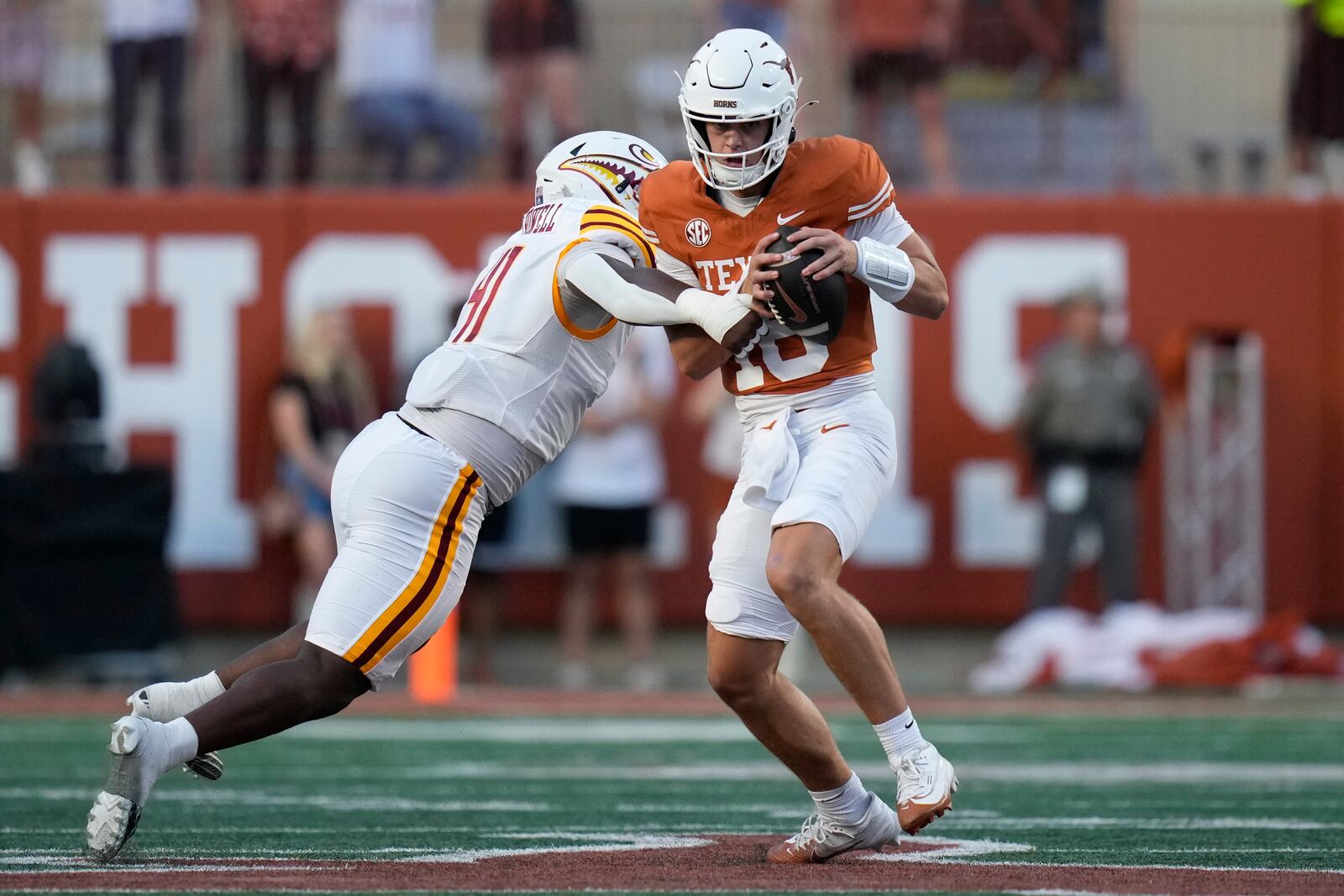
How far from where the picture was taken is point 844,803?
16.0 feet

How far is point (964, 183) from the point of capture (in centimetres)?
1245

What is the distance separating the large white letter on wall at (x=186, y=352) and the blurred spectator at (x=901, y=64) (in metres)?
3.59

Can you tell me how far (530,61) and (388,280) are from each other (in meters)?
1.52

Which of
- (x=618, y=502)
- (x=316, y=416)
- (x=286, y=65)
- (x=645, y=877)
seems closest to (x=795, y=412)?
(x=645, y=877)

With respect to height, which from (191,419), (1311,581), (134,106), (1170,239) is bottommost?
(1311,581)

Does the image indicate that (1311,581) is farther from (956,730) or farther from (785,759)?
(785,759)

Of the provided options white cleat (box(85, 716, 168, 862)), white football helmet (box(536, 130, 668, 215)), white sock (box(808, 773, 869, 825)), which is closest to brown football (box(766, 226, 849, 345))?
white football helmet (box(536, 130, 668, 215))

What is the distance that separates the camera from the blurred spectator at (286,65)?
11664 mm

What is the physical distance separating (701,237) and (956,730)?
4362mm

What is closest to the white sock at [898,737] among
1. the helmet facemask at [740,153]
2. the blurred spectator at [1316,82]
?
the helmet facemask at [740,153]

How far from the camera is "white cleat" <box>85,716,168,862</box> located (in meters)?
4.45

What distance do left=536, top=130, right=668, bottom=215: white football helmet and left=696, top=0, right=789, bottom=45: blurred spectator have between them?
6.92 m

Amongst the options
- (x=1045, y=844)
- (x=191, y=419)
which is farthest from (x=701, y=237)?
(x=191, y=419)

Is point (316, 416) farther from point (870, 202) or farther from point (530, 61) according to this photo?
point (870, 202)
